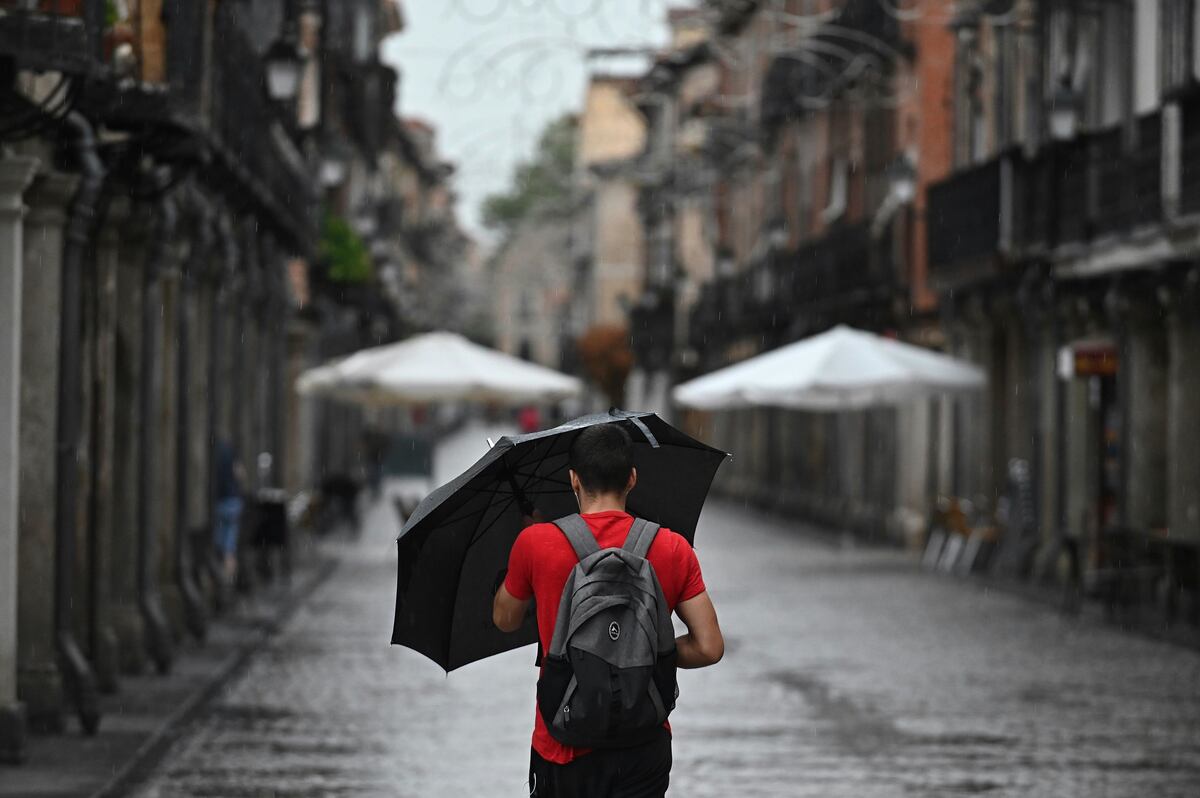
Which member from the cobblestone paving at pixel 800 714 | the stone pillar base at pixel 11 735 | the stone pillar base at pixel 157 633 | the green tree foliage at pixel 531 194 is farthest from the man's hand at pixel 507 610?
the green tree foliage at pixel 531 194

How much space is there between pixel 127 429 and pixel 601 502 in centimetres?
1097

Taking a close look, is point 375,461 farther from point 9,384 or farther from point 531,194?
point 531,194

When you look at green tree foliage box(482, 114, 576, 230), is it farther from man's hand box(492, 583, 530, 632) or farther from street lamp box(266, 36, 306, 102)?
man's hand box(492, 583, 530, 632)

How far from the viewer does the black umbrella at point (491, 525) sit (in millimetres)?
6184

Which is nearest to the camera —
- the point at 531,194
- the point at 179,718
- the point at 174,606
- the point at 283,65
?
the point at 179,718

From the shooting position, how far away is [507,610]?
5.86 m

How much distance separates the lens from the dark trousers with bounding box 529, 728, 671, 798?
5.66 m

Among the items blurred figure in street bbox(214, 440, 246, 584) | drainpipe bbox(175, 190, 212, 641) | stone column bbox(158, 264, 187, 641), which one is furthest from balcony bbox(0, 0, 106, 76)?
blurred figure in street bbox(214, 440, 246, 584)

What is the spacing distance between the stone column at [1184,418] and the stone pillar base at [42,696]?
1262cm

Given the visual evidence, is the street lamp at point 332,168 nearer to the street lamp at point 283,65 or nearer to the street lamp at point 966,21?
the street lamp at point 966,21

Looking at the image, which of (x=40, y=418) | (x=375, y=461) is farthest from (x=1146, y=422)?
(x=375, y=461)

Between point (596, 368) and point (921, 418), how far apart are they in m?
55.7

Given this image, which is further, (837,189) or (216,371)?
(837,189)

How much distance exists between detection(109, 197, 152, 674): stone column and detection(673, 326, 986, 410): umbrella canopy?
12.0 meters
